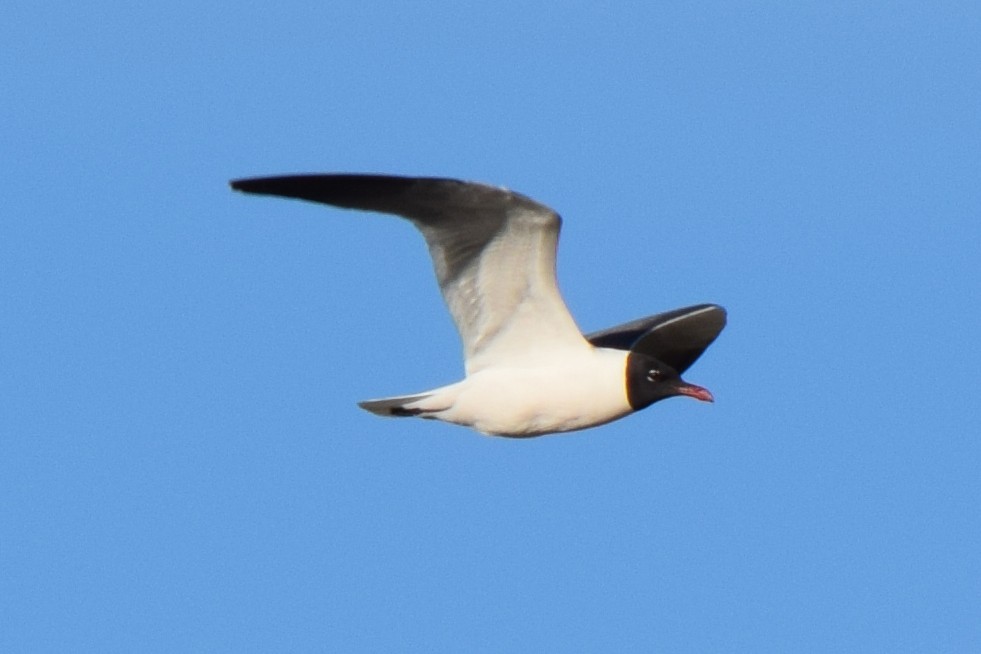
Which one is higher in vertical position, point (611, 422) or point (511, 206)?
point (511, 206)

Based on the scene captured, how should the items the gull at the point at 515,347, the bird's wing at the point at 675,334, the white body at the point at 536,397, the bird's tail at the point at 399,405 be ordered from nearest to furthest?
1. the gull at the point at 515,347
2. the white body at the point at 536,397
3. the bird's tail at the point at 399,405
4. the bird's wing at the point at 675,334

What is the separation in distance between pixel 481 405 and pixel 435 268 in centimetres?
100

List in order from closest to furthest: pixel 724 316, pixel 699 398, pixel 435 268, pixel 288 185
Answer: pixel 288 185 < pixel 435 268 < pixel 699 398 < pixel 724 316

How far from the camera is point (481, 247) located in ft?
49.9

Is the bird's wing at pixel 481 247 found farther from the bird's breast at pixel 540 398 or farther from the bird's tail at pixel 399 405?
the bird's tail at pixel 399 405

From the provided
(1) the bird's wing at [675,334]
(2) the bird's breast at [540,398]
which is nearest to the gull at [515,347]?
(2) the bird's breast at [540,398]

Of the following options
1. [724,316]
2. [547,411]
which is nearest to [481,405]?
[547,411]

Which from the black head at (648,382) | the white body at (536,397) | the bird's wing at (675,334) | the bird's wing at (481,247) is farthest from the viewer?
the bird's wing at (675,334)

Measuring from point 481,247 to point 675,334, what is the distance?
3.51 metres

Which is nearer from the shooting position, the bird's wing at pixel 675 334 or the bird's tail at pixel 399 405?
the bird's tail at pixel 399 405

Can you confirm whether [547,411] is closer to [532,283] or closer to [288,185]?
[532,283]

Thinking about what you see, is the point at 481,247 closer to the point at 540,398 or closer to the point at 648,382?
the point at 540,398

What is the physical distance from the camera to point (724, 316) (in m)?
18.5

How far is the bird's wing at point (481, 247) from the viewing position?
14.5m
